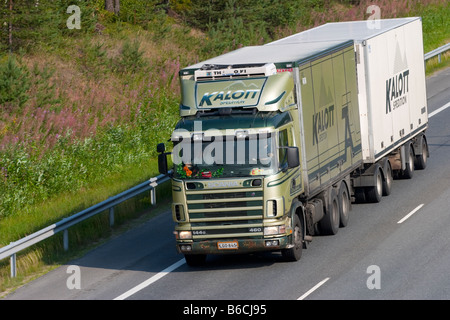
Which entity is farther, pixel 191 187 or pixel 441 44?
pixel 441 44

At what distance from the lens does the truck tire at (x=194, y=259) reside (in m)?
17.9

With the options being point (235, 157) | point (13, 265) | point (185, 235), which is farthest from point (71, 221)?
point (235, 157)

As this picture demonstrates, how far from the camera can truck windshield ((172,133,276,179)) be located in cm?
1672

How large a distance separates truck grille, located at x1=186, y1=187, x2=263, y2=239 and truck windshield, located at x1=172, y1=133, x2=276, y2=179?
1.09ft

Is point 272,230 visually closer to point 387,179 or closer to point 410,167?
point 387,179

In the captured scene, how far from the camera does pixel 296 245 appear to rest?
57.7 ft

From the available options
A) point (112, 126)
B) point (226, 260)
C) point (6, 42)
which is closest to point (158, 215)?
point (226, 260)

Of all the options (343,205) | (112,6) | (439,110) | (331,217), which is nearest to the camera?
(331,217)

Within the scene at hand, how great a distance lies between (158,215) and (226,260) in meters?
4.30

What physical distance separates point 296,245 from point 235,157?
224 cm

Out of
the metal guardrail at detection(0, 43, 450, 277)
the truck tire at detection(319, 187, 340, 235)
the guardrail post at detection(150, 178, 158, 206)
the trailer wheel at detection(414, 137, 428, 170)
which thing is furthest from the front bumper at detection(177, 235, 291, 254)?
the trailer wheel at detection(414, 137, 428, 170)

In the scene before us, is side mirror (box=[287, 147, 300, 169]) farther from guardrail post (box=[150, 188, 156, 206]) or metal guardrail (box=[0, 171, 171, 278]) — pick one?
guardrail post (box=[150, 188, 156, 206])

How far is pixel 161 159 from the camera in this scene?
1758 centimetres

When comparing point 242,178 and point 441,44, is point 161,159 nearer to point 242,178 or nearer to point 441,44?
point 242,178
